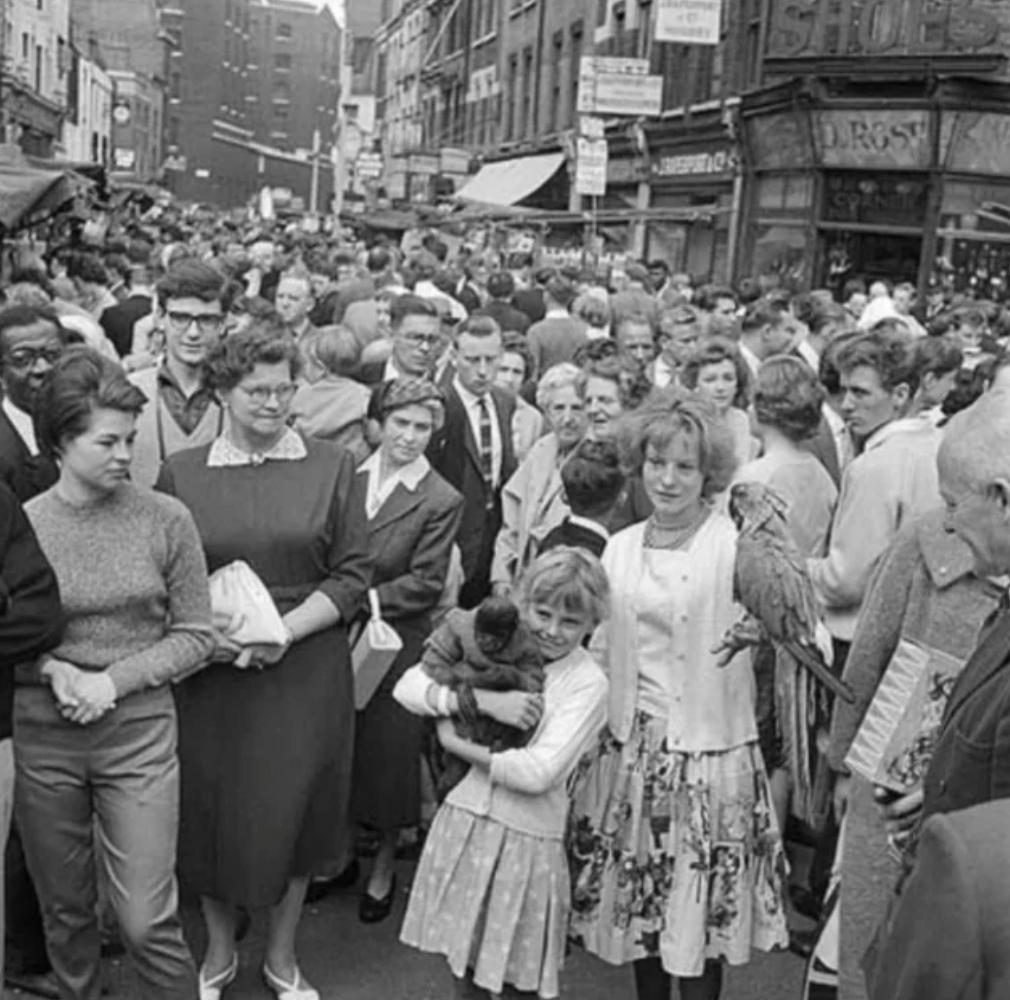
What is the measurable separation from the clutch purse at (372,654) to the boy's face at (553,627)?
0.91 meters

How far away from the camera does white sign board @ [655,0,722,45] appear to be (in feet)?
62.7

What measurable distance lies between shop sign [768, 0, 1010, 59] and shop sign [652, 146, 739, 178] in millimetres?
3140

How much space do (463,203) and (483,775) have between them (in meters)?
29.0

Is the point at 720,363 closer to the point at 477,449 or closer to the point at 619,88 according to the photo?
the point at 477,449

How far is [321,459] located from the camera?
15.1 ft

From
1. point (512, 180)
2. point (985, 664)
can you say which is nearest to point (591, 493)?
point (985, 664)

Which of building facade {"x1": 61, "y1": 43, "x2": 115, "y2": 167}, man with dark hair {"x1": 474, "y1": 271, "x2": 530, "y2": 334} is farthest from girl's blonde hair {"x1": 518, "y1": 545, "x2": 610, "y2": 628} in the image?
building facade {"x1": 61, "y1": 43, "x2": 115, "y2": 167}

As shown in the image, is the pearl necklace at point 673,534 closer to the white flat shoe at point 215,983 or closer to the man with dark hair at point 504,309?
the white flat shoe at point 215,983

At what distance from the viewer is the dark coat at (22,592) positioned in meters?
3.72

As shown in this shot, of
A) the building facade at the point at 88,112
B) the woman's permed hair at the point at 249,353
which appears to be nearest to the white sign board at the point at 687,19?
the woman's permed hair at the point at 249,353

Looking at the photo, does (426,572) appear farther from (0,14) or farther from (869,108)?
(0,14)

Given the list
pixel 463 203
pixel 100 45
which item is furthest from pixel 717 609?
pixel 100 45

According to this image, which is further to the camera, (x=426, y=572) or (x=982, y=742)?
(x=426, y=572)

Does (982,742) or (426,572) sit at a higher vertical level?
(982,742)
